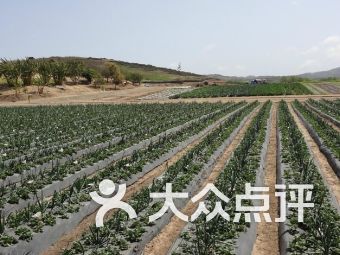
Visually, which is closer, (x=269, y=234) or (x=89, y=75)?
(x=269, y=234)

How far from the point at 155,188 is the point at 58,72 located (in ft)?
198

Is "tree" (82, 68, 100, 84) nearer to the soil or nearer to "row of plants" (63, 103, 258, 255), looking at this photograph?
the soil

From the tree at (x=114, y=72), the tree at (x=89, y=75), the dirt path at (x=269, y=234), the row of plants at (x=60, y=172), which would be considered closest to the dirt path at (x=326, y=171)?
the dirt path at (x=269, y=234)

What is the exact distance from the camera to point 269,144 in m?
16.4

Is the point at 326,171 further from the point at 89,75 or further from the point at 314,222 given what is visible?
the point at 89,75

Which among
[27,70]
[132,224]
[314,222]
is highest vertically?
[27,70]

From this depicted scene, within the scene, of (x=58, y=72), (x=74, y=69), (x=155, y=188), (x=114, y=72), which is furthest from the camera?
(x=114, y=72)

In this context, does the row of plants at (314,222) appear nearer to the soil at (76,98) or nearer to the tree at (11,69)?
the soil at (76,98)

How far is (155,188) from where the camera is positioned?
9398 mm

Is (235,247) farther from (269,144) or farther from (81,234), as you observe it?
(269,144)

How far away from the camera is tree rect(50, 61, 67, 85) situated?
65.8 metres

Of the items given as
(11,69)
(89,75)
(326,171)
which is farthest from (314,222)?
(89,75)

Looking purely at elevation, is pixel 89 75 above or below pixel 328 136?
above

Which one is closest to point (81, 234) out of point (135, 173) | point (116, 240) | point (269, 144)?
point (116, 240)
